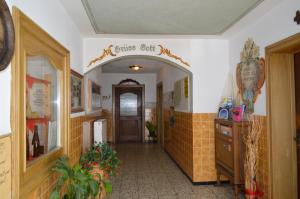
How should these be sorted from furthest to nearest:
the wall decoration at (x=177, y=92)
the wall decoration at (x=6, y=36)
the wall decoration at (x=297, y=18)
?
the wall decoration at (x=177, y=92) → the wall decoration at (x=297, y=18) → the wall decoration at (x=6, y=36)

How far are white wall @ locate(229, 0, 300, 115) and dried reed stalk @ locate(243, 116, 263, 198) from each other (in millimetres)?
171

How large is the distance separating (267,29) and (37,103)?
2.68 meters

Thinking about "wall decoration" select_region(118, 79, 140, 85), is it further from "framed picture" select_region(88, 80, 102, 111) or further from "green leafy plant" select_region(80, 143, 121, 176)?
"green leafy plant" select_region(80, 143, 121, 176)

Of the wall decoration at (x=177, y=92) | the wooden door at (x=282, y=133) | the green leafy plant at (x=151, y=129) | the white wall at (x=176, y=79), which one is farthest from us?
the green leafy plant at (x=151, y=129)

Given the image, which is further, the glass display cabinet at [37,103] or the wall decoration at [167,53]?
the wall decoration at [167,53]

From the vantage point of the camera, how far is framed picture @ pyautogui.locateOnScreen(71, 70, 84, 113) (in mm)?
3359

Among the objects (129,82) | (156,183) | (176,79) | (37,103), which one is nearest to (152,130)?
(129,82)

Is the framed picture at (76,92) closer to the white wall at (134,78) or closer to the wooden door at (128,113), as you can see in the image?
the white wall at (134,78)

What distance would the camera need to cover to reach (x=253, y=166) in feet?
10.2

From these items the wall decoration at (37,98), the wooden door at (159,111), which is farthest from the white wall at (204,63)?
the wooden door at (159,111)

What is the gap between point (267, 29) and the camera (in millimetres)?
3094

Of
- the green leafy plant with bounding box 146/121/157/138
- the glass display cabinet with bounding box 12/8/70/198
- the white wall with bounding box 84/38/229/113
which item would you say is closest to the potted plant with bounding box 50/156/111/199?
the glass display cabinet with bounding box 12/8/70/198

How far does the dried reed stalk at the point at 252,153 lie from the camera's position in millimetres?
3049

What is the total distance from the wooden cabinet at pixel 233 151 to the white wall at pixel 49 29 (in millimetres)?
2274
